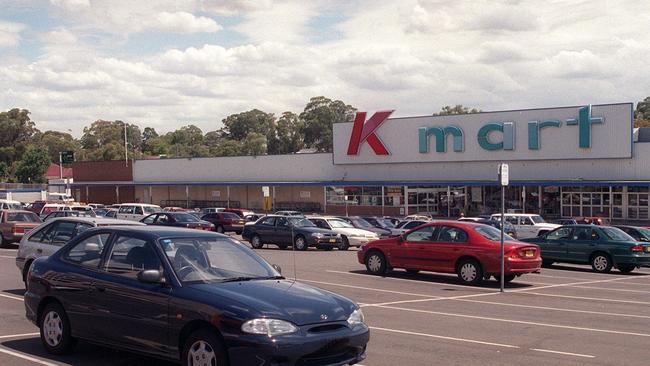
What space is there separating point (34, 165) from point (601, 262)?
331ft

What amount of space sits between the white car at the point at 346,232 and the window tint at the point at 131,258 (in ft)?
76.1

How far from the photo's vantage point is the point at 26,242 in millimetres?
15227

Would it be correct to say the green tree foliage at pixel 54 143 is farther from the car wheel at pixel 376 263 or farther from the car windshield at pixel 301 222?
the car wheel at pixel 376 263

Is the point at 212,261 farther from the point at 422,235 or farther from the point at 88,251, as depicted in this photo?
the point at 422,235

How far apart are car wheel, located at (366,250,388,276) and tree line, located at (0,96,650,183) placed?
293ft

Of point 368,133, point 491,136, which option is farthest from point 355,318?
point 368,133

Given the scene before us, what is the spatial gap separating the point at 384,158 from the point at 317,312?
2268 inches

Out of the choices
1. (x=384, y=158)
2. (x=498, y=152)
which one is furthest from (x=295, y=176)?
(x=498, y=152)

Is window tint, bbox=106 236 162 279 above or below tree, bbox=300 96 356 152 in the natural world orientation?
below

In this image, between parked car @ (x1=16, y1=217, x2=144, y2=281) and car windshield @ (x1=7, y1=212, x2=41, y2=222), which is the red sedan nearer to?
parked car @ (x1=16, y1=217, x2=144, y2=281)

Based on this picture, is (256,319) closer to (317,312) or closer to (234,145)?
(317,312)

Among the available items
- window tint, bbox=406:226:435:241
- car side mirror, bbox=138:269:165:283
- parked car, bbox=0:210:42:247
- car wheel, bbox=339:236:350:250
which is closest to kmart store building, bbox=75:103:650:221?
car wheel, bbox=339:236:350:250

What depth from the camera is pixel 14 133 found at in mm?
127188

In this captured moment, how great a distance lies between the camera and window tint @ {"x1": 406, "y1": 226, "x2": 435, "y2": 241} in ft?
64.4
